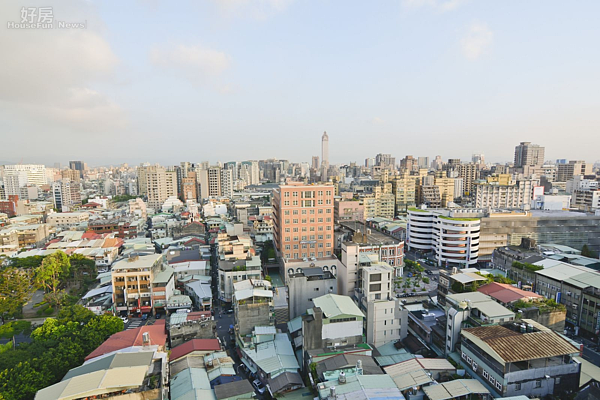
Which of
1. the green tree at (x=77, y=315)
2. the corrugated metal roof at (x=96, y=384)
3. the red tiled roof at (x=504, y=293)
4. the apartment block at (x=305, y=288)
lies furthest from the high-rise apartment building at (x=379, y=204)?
the corrugated metal roof at (x=96, y=384)

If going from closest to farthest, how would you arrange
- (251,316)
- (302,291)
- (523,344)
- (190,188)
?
(523,344), (251,316), (302,291), (190,188)

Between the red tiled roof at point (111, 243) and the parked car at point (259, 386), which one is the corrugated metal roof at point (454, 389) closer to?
the parked car at point (259, 386)

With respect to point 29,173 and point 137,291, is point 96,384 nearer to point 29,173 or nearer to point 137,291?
point 137,291

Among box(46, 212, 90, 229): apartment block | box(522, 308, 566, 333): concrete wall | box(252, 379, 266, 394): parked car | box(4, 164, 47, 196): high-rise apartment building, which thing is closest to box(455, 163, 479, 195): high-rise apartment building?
box(522, 308, 566, 333): concrete wall

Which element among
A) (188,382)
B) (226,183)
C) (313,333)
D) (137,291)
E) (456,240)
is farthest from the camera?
(226,183)

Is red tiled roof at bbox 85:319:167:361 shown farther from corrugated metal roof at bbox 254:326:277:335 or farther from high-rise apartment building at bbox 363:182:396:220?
high-rise apartment building at bbox 363:182:396:220

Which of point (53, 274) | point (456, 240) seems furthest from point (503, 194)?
point (53, 274)
